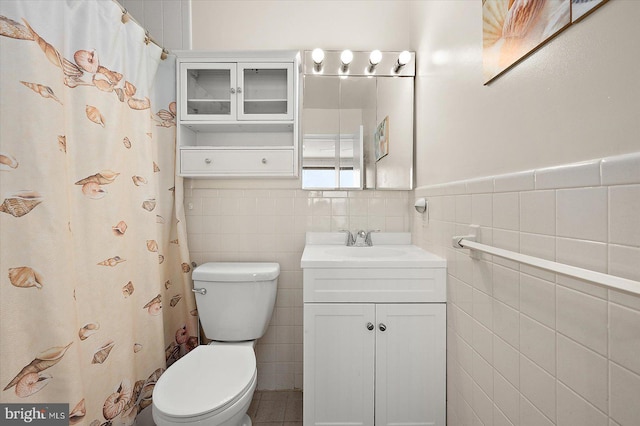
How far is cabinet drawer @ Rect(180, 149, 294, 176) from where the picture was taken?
1738 mm

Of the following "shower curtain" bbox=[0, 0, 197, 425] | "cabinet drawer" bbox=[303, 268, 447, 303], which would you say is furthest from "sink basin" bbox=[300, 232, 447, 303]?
"shower curtain" bbox=[0, 0, 197, 425]

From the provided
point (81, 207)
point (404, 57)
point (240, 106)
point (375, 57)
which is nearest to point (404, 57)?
point (404, 57)

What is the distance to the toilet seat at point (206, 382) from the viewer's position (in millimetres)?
1032

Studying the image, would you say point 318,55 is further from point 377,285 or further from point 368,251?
point 377,285

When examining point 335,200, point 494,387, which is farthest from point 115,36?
point 494,387

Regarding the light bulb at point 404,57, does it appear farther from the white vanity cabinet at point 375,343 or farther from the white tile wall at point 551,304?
the white vanity cabinet at point 375,343

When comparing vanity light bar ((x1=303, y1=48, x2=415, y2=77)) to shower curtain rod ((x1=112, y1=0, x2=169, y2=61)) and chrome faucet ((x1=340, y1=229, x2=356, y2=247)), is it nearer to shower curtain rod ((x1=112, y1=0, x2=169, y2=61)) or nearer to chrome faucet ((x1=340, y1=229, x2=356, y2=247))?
shower curtain rod ((x1=112, y1=0, x2=169, y2=61))

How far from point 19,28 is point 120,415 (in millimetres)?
1489

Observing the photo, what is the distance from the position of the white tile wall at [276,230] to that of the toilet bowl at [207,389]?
0.57 meters

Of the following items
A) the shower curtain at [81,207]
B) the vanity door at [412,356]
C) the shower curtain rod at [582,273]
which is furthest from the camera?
the vanity door at [412,356]

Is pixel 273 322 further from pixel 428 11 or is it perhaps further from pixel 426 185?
pixel 428 11

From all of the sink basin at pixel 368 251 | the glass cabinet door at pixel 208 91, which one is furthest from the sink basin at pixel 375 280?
Result: the glass cabinet door at pixel 208 91

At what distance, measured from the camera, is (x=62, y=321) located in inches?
39.1

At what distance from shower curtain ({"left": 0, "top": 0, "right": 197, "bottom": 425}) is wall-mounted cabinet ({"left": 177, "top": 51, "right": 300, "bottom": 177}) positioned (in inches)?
5.1
